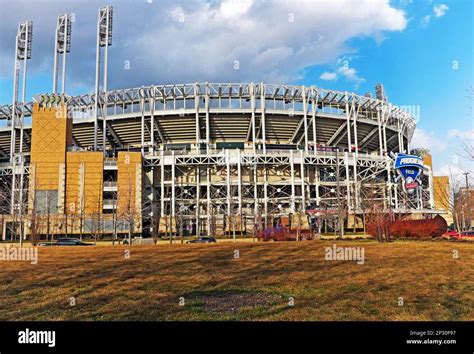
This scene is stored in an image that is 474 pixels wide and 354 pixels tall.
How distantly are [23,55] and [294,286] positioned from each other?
59.5 m

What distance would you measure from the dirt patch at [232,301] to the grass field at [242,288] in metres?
0.02

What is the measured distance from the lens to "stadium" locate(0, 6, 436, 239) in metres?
46.9

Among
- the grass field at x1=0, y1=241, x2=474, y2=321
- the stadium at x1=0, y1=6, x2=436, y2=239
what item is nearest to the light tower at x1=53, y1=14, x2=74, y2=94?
the stadium at x1=0, y1=6, x2=436, y2=239

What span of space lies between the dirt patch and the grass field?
0.02 metres

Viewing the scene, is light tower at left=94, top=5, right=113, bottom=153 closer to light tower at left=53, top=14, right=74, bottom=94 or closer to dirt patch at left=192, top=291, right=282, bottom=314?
light tower at left=53, top=14, right=74, bottom=94

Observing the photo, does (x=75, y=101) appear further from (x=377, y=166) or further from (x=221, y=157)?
(x=377, y=166)

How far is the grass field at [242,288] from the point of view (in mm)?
7043

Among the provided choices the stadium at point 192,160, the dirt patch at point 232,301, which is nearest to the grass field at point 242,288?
the dirt patch at point 232,301

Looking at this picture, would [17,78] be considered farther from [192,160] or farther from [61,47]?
[192,160]

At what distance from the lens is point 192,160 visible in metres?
51.0

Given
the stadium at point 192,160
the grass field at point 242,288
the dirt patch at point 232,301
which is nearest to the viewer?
the grass field at point 242,288

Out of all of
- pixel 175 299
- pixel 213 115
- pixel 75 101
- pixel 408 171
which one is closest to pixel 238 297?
pixel 175 299

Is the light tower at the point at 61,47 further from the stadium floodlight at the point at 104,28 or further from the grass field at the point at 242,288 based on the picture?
the grass field at the point at 242,288

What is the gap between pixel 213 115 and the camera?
5247 cm
